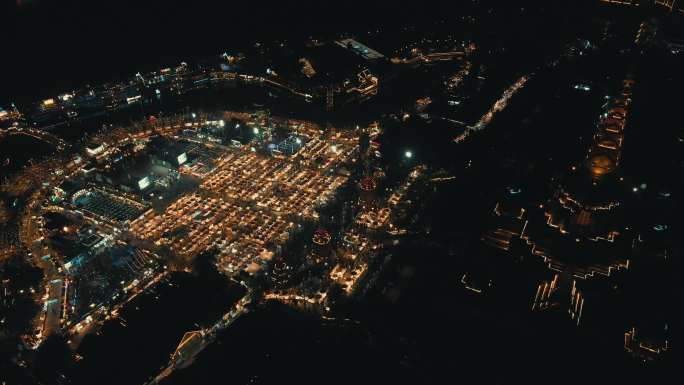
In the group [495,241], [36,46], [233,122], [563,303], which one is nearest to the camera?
[563,303]

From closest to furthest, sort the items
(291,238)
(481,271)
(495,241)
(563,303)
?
(563,303), (481,271), (495,241), (291,238)

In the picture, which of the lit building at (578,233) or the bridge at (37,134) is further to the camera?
the bridge at (37,134)

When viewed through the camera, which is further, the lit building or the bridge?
the bridge

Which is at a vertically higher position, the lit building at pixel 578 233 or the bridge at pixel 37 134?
the lit building at pixel 578 233

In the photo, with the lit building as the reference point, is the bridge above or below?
below

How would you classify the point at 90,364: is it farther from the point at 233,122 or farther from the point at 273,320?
the point at 233,122

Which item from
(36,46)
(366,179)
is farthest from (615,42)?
(36,46)

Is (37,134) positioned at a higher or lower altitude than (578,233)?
lower

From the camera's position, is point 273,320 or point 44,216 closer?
point 273,320

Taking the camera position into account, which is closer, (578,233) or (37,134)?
(578,233)

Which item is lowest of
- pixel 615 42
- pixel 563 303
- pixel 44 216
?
pixel 44 216

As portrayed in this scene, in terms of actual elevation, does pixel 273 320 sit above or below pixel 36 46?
below
